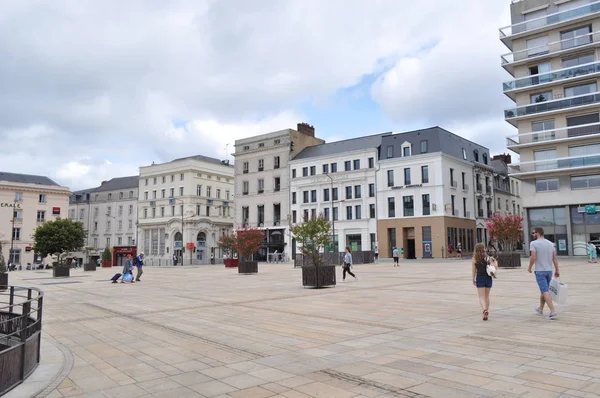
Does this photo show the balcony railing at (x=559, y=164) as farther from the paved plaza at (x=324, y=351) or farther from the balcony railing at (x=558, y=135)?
the paved plaza at (x=324, y=351)

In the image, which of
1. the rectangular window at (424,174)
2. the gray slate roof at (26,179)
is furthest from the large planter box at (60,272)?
the gray slate roof at (26,179)

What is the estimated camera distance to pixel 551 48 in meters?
45.0

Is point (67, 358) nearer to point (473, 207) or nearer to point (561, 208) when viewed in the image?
point (561, 208)

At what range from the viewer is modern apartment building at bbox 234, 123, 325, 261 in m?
63.3

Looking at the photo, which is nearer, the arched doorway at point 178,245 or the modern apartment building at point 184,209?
the arched doorway at point 178,245

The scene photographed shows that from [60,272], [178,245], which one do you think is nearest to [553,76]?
[60,272]

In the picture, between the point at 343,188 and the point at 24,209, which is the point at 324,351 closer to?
the point at 343,188

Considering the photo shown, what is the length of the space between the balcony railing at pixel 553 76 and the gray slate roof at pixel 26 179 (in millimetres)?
75128

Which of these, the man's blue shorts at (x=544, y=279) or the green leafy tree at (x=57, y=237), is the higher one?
the green leafy tree at (x=57, y=237)

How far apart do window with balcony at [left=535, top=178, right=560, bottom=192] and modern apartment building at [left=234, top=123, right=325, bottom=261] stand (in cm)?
3089

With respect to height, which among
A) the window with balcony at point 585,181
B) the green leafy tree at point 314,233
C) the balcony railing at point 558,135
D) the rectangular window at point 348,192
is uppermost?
the balcony railing at point 558,135

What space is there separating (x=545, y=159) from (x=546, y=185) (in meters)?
2.64

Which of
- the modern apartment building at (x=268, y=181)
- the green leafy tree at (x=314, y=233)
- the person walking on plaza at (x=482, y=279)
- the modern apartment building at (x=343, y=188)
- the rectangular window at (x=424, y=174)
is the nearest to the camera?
the person walking on plaza at (x=482, y=279)

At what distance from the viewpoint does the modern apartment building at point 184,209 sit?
73.1 m
